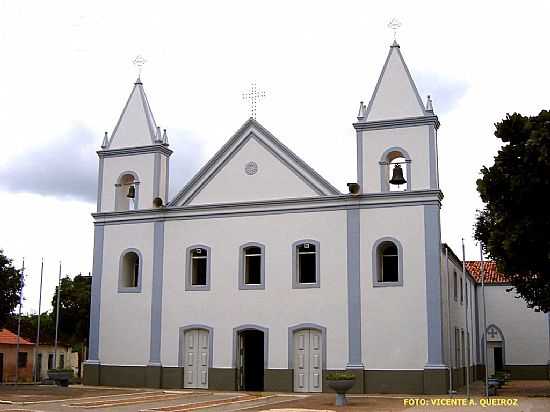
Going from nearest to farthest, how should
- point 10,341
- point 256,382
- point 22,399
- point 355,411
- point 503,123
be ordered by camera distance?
1. point 355,411
2. point 503,123
3. point 22,399
4. point 256,382
5. point 10,341

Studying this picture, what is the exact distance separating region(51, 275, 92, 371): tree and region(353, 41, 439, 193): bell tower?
62.6 ft

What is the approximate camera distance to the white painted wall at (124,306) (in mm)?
29578

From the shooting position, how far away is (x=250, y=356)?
28.9m

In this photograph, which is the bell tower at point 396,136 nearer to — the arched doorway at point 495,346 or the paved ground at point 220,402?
the paved ground at point 220,402

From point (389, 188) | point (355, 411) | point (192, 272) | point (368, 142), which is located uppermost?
point (368, 142)

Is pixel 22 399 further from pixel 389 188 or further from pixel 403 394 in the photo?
pixel 389 188

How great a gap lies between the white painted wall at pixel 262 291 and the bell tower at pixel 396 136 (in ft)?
6.87

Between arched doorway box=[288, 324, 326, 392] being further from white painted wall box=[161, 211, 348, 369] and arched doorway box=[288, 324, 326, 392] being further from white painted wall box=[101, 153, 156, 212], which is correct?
white painted wall box=[101, 153, 156, 212]

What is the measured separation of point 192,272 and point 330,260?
19.1 feet

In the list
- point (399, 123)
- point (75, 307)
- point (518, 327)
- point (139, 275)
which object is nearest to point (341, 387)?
point (399, 123)

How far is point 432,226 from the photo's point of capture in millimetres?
25766

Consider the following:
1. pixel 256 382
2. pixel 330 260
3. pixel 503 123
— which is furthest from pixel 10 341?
pixel 503 123

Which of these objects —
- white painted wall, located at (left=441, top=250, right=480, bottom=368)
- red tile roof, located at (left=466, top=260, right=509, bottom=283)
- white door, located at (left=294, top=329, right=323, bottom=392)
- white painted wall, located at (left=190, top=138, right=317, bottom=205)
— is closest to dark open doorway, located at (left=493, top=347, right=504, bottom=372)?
red tile roof, located at (left=466, top=260, right=509, bottom=283)

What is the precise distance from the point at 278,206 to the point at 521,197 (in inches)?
389
